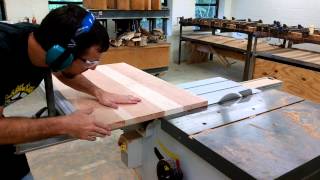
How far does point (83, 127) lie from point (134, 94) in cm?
36

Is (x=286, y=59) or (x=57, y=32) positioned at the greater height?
(x=57, y=32)

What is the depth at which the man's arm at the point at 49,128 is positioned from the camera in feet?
2.59

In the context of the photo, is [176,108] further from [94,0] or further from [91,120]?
[94,0]

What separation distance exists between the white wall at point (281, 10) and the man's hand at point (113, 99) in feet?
13.9

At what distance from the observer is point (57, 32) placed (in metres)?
0.83

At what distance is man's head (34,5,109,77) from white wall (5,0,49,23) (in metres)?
3.18

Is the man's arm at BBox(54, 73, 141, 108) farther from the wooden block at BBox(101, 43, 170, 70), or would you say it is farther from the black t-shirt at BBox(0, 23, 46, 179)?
the wooden block at BBox(101, 43, 170, 70)

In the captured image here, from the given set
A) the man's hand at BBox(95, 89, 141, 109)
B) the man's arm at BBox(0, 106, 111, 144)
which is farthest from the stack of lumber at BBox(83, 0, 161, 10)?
the man's arm at BBox(0, 106, 111, 144)

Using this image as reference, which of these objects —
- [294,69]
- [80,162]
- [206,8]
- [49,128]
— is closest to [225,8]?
[206,8]

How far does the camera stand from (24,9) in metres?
3.64

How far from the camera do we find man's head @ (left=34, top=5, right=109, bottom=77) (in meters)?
0.83

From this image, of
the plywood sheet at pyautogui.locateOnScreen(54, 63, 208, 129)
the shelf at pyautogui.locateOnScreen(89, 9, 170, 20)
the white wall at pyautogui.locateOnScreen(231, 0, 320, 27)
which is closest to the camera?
the plywood sheet at pyautogui.locateOnScreen(54, 63, 208, 129)

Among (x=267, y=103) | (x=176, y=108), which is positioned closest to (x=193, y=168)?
(x=176, y=108)

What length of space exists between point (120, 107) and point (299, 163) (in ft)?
2.04
